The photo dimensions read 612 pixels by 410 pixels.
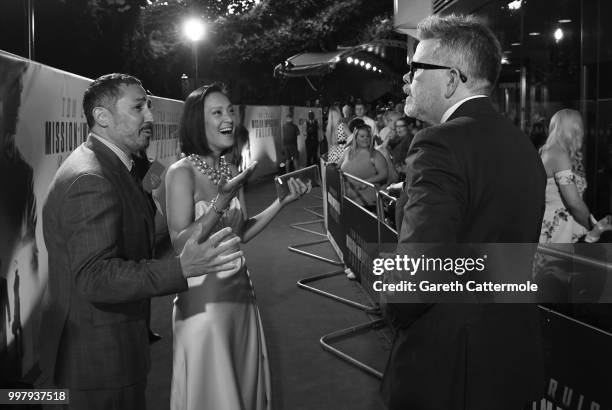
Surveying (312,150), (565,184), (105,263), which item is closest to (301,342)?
(565,184)

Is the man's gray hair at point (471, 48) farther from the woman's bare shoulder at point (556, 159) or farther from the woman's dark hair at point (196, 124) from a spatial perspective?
the woman's bare shoulder at point (556, 159)

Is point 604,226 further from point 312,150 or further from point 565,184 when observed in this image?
point 312,150

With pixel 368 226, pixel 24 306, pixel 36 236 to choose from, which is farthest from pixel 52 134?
pixel 368 226

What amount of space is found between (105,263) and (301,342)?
3963 millimetres

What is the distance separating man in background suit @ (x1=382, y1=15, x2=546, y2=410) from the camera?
1.83m

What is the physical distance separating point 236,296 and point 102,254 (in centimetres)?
Result: 117

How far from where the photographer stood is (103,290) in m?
2.08

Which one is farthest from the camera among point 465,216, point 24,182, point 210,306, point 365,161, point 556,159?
point 365,161

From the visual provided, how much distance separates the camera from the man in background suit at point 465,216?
183 centimetres

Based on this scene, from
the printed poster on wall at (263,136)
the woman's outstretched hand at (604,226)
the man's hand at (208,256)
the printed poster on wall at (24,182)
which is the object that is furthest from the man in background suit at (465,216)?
Result: the printed poster on wall at (263,136)

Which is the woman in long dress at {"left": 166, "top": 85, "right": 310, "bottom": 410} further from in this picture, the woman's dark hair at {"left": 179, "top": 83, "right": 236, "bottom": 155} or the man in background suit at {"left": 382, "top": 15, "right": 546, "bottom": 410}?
the man in background suit at {"left": 382, "top": 15, "right": 546, "bottom": 410}

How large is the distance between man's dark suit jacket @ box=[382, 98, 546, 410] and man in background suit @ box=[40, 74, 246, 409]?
25.7 inches

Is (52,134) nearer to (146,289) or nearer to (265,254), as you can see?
(146,289)

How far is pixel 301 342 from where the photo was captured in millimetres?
5855
